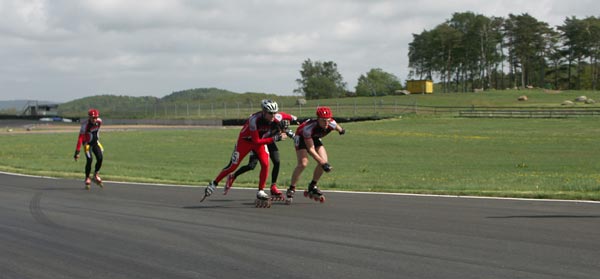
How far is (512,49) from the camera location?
113 meters

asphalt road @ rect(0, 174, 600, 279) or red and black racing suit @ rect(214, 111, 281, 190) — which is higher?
red and black racing suit @ rect(214, 111, 281, 190)

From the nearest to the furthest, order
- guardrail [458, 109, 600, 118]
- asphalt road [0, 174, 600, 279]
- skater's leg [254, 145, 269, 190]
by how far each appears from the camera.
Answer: asphalt road [0, 174, 600, 279] → skater's leg [254, 145, 269, 190] → guardrail [458, 109, 600, 118]

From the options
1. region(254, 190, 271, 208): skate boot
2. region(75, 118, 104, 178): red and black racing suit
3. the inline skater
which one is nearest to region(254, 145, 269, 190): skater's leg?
the inline skater

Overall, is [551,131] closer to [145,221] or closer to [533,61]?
[145,221]

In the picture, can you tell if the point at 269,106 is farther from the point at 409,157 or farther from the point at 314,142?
the point at 409,157

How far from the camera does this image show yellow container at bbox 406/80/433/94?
111000mm

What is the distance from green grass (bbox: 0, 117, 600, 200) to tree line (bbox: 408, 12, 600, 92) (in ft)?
195

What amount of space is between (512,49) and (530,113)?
57.3 metres

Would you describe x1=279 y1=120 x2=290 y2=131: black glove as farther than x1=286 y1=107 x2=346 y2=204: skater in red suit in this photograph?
No

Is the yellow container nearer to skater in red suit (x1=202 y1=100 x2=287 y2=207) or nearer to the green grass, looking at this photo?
the green grass

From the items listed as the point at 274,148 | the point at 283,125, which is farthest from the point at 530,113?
the point at 283,125

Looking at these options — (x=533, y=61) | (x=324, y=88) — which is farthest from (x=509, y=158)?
(x=324, y=88)

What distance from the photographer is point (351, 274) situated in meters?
6.18

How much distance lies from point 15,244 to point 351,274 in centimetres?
430
